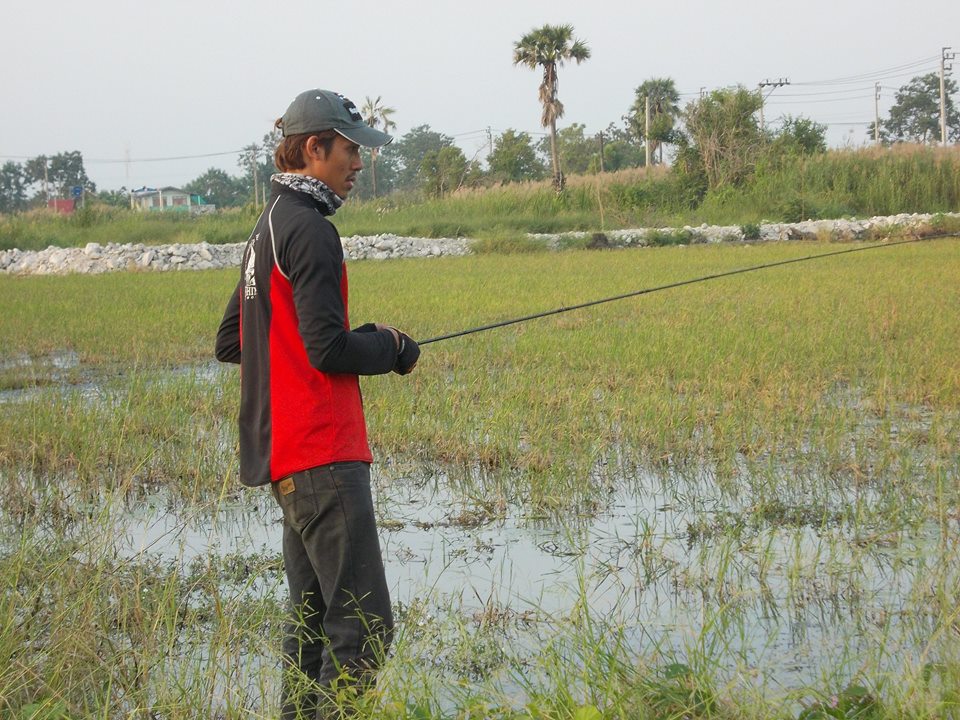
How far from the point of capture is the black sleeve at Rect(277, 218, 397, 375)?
2316mm

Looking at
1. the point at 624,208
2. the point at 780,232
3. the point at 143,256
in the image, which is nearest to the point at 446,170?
the point at 624,208

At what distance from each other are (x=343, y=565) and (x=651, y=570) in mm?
1535

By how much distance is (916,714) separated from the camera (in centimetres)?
228

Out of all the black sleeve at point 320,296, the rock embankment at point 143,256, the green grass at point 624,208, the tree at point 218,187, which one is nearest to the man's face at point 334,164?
the black sleeve at point 320,296

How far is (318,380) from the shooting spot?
241 centimetres

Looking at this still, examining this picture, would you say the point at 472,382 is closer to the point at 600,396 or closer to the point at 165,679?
the point at 600,396

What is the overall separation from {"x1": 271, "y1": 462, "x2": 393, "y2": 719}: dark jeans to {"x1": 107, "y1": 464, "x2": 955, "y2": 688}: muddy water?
399mm

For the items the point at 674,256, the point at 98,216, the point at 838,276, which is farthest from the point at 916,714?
the point at 98,216

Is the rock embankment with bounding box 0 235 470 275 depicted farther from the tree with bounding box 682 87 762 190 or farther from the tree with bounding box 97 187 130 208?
the tree with bounding box 97 187 130 208

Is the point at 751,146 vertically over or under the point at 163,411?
over

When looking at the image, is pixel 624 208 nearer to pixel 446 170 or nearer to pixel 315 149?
pixel 446 170

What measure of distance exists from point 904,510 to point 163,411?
3.87 meters

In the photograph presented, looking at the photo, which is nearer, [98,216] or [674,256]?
[674,256]

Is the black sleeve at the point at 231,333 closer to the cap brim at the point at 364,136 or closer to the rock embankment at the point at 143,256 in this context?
the cap brim at the point at 364,136
